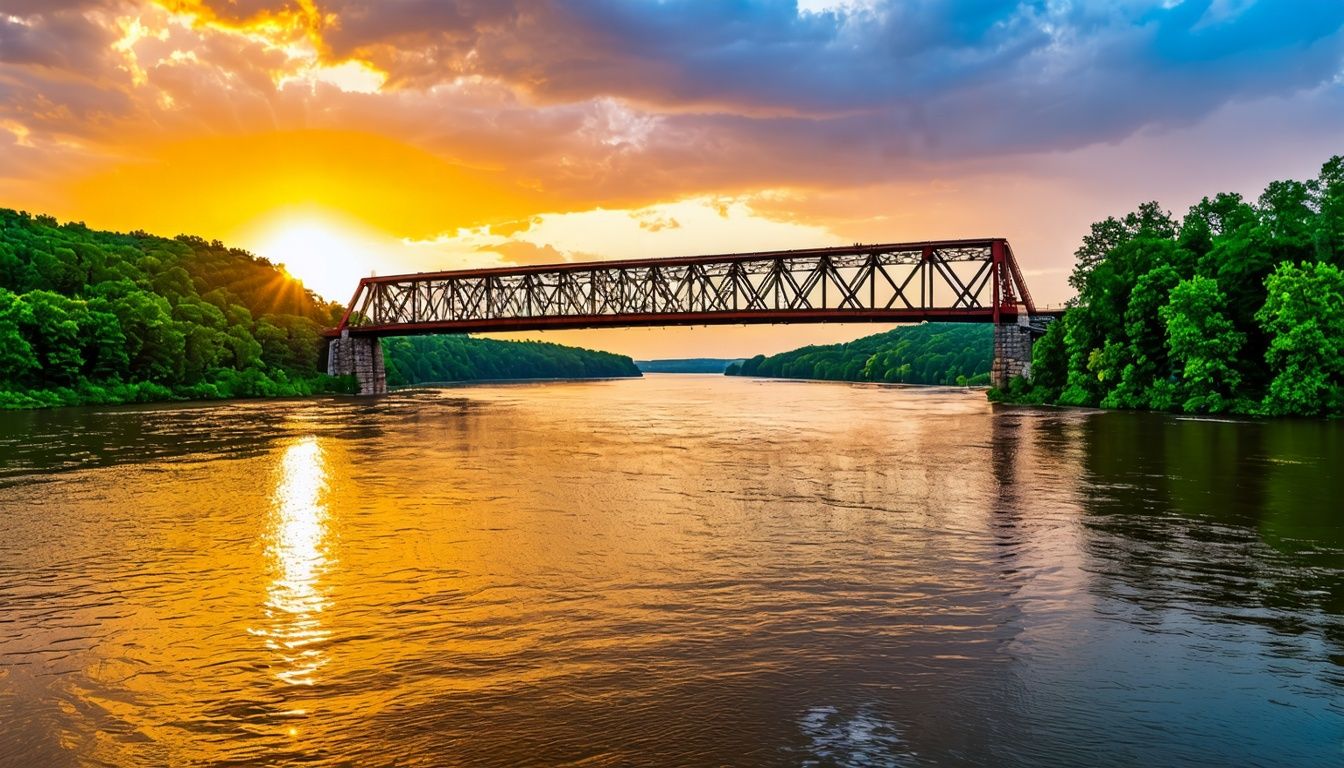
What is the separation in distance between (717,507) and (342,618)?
12502 mm

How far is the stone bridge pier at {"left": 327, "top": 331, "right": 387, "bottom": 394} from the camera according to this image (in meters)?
129

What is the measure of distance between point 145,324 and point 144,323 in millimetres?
161

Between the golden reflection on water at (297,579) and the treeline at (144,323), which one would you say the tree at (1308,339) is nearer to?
the golden reflection on water at (297,579)

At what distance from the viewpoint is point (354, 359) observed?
426ft

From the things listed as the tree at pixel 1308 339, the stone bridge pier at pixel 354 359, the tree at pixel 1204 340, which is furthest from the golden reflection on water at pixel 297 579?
the stone bridge pier at pixel 354 359

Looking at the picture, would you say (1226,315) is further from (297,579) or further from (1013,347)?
(297,579)

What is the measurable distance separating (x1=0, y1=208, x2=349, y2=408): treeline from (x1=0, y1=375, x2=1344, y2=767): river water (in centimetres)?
6632

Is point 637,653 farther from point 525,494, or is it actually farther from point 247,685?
point 525,494

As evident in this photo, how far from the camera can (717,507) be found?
23.7m

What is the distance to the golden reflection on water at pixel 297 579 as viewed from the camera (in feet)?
37.1

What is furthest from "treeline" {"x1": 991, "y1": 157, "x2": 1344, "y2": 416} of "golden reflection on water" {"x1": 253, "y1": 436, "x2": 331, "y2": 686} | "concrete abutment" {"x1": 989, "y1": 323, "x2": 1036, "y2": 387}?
"golden reflection on water" {"x1": 253, "y1": 436, "x2": 331, "y2": 686}

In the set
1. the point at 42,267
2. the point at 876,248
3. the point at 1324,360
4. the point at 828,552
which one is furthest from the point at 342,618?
the point at 42,267

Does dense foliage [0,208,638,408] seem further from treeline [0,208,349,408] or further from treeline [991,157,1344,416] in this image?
treeline [991,157,1344,416]

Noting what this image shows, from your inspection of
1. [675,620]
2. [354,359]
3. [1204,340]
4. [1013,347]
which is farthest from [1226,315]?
[354,359]
